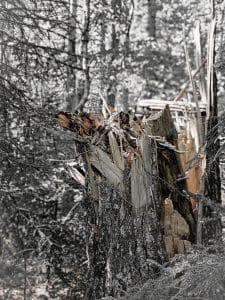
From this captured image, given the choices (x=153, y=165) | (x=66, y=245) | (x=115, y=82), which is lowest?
(x=66, y=245)

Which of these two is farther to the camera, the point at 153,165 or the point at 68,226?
the point at 68,226

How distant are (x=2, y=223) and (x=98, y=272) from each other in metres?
3.18

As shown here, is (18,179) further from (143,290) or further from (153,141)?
(143,290)

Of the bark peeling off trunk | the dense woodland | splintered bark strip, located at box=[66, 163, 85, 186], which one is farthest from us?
the dense woodland

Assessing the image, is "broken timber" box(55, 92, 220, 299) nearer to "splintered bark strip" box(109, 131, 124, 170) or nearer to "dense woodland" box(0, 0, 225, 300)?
"splintered bark strip" box(109, 131, 124, 170)

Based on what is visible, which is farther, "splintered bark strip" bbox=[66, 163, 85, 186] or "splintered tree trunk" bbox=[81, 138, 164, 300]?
"splintered bark strip" bbox=[66, 163, 85, 186]

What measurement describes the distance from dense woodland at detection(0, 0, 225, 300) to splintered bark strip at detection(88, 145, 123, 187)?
19 cm

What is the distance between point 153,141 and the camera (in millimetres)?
4918

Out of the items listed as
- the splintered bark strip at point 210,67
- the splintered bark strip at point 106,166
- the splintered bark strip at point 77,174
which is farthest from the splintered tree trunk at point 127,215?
the splintered bark strip at point 210,67

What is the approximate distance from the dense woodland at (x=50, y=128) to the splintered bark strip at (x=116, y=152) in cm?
33

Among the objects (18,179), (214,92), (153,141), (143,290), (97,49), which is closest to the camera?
(143,290)

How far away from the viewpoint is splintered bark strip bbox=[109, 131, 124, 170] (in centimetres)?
487

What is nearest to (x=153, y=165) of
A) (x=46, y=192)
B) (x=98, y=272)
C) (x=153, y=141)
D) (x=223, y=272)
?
(x=153, y=141)

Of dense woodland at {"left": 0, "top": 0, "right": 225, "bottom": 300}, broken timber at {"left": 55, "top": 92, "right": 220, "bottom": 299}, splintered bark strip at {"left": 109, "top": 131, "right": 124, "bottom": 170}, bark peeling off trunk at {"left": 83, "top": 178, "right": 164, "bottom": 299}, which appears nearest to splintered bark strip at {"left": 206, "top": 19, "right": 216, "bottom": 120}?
dense woodland at {"left": 0, "top": 0, "right": 225, "bottom": 300}
